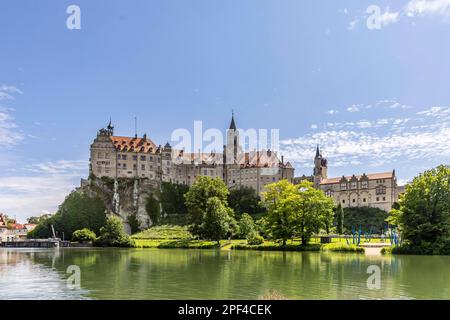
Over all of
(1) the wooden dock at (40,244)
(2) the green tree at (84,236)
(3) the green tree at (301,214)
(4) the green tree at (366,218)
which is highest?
(3) the green tree at (301,214)

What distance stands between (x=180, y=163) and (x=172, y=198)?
12.8 metres

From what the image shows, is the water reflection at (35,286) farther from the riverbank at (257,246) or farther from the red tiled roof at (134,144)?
the red tiled roof at (134,144)

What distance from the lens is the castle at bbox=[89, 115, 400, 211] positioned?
10481 centimetres

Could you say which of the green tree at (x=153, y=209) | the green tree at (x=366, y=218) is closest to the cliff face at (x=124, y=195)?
the green tree at (x=153, y=209)

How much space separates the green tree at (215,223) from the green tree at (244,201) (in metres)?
31.6

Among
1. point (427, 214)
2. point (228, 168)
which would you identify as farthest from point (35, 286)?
point (228, 168)

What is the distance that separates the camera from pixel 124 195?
103125mm

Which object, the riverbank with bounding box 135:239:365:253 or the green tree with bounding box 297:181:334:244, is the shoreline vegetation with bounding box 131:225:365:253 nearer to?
the riverbank with bounding box 135:239:365:253

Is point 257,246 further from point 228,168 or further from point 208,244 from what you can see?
point 228,168

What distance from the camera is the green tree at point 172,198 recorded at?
104 m

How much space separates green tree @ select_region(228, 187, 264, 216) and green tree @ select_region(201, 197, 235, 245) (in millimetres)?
31601

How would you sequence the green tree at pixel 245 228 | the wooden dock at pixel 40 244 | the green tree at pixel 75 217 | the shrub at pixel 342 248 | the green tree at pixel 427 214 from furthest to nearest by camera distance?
the green tree at pixel 75 217 → the wooden dock at pixel 40 244 → the green tree at pixel 245 228 → the shrub at pixel 342 248 → the green tree at pixel 427 214
